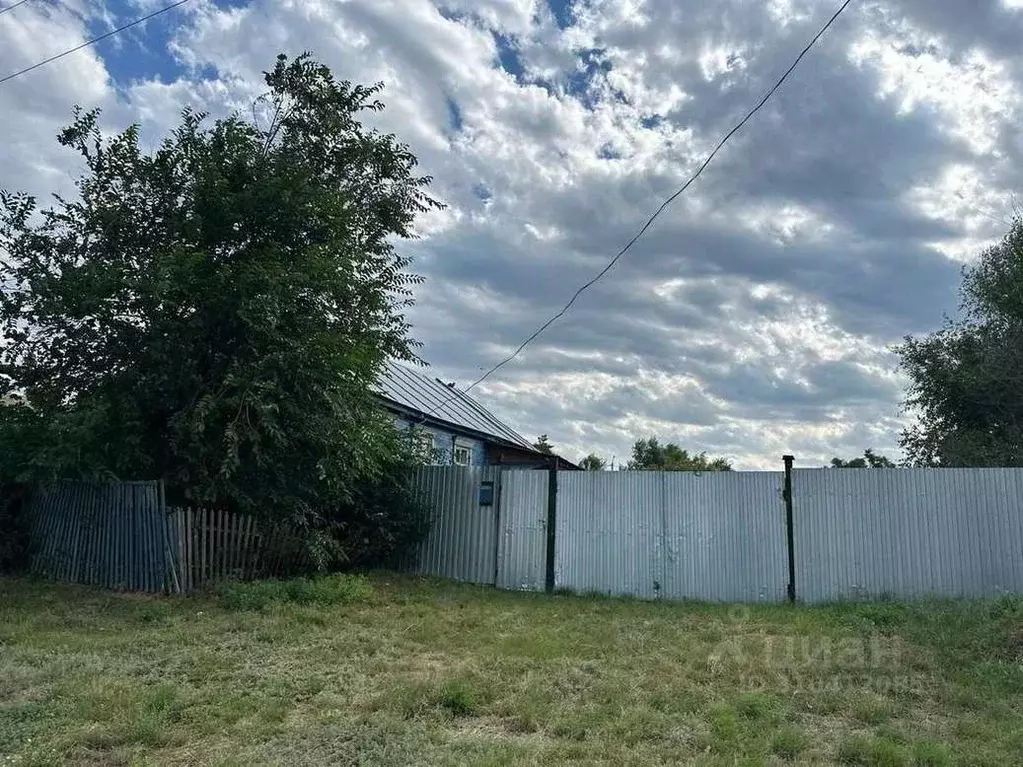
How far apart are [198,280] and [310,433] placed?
93.8 inches

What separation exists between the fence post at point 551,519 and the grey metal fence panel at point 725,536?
60.6 inches

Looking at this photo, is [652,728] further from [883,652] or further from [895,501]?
[895,501]

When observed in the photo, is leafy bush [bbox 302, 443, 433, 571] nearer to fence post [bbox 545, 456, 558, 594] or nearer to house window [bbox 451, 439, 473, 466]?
fence post [bbox 545, 456, 558, 594]

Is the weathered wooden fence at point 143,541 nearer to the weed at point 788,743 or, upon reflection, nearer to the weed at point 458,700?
the weed at point 458,700

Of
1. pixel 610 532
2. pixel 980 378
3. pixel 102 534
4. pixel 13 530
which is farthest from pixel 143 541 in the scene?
pixel 980 378

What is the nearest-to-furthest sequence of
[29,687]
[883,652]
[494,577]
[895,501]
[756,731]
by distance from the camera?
1. [756,731]
2. [29,687]
3. [883,652]
4. [895,501]
5. [494,577]

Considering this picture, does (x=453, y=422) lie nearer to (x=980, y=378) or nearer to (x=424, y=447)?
(x=424, y=447)

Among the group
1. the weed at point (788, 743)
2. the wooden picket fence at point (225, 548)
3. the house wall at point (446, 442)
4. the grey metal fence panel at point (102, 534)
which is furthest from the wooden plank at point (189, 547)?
the weed at point (788, 743)

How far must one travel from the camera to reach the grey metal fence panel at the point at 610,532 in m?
10.3

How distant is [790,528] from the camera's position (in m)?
9.70

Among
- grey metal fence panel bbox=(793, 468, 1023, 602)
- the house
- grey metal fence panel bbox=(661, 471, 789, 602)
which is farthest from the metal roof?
grey metal fence panel bbox=(793, 468, 1023, 602)

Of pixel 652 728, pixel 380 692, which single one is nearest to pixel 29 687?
pixel 380 692

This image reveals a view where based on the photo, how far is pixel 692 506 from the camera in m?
10.1

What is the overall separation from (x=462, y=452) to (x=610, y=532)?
9364 millimetres
